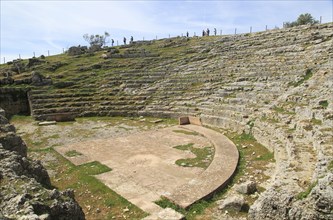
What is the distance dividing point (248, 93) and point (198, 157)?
25.8ft

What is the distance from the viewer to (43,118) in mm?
20328

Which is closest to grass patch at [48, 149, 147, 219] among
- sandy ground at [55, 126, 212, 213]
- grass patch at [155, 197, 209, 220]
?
sandy ground at [55, 126, 212, 213]

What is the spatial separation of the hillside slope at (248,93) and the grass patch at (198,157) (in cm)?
245

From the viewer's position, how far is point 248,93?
17.9 meters

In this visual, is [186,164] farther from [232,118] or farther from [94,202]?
[232,118]

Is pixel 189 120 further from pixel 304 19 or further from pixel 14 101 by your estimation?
pixel 304 19

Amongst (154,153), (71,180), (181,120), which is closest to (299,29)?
(181,120)

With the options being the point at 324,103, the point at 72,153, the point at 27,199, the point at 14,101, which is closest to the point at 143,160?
the point at 72,153

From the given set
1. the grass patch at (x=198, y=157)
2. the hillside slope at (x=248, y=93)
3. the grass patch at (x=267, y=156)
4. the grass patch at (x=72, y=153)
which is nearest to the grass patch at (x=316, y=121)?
the hillside slope at (x=248, y=93)

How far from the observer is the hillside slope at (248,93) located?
712cm

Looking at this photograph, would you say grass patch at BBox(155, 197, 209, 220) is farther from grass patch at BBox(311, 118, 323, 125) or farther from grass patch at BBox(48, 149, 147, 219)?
grass patch at BBox(311, 118, 323, 125)

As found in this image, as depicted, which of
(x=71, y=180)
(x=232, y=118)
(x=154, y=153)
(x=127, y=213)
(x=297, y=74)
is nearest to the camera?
(x=127, y=213)

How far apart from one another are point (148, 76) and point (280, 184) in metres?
20.1

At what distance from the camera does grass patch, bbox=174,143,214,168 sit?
10898mm
